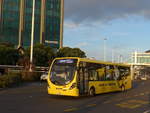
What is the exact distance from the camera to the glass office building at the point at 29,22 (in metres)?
74.4

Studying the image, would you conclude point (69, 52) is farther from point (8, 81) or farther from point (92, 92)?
point (92, 92)

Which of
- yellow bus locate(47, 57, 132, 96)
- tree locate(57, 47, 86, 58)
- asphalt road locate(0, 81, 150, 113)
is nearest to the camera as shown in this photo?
asphalt road locate(0, 81, 150, 113)

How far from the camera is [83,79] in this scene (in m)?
17.0

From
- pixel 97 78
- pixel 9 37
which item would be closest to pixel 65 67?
pixel 97 78

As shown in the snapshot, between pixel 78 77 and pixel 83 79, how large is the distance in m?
0.75

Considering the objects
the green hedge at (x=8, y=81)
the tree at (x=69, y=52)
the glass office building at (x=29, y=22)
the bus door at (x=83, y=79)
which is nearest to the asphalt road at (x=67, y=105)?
the bus door at (x=83, y=79)

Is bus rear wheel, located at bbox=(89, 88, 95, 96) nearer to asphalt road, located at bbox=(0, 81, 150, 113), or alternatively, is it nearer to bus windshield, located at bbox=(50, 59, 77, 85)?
asphalt road, located at bbox=(0, 81, 150, 113)

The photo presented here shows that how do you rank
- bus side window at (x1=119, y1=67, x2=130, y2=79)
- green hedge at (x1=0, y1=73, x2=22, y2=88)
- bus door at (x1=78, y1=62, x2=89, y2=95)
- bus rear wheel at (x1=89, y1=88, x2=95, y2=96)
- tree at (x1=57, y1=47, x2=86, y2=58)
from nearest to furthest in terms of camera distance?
bus door at (x1=78, y1=62, x2=89, y2=95)
bus rear wheel at (x1=89, y1=88, x2=95, y2=96)
green hedge at (x1=0, y1=73, x2=22, y2=88)
bus side window at (x1=119, y1=67, x2=130, y2=79)
tree at (x1=57, y1=47, x2=86, y2=58)

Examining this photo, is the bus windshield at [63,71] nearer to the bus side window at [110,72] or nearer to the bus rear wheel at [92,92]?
the bus rear wheel at [92,92]

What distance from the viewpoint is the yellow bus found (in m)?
15.9

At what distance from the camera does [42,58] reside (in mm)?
63125

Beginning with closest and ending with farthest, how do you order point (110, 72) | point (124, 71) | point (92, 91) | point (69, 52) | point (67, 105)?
point (67, 105) < point (92, 91) < point (110, 72) < point (124, 71) < point (69, 52)

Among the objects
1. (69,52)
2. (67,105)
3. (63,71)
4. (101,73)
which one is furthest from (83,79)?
(69,52)

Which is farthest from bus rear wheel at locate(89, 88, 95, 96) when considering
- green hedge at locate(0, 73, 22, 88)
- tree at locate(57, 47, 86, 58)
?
tree at locate(57, 47, 86, 58)
